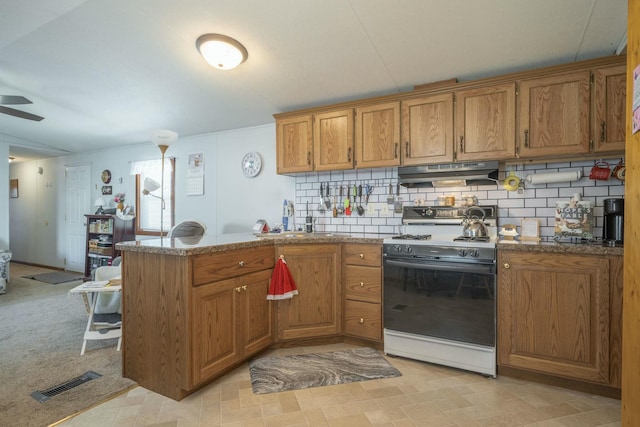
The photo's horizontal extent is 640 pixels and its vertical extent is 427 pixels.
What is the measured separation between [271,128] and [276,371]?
2.59m

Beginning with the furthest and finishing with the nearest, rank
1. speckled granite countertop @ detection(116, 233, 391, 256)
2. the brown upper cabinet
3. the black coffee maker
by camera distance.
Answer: the brown upper cabinet < the black coffee maker < speckled granite countertop @ detection(116, 233, 391, 256)

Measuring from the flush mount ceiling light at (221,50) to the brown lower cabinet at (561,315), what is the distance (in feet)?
7.55

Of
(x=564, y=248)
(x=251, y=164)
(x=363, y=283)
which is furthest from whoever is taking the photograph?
(x=251, y=164)

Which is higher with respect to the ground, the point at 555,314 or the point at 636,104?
the point at 636,104

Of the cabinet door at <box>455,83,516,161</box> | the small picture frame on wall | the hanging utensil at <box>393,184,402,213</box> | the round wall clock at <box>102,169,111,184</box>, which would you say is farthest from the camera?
the small picture frame on wall

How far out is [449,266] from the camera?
2.21 m

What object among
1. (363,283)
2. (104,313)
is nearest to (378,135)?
(363,283)

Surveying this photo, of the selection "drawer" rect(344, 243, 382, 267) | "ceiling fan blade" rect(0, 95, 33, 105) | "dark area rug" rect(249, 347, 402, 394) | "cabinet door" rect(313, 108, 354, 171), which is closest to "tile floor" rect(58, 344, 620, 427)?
"dark area rug" rect(249, 347, 402, 394)

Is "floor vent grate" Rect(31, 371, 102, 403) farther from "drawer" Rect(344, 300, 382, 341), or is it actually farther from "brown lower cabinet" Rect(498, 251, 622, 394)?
"brown lower cabinet" Rect(498, 251, 622, 394)

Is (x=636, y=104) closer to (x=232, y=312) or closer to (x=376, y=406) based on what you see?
(x=376, y=406)

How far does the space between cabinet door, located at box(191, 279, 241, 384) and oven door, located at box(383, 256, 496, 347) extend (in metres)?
1.14

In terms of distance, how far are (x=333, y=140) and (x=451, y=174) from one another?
42.0 inches

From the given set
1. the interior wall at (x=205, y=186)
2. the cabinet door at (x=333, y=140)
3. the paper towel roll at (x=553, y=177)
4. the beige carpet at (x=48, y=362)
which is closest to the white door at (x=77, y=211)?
the interior wall at (x=205, y=186)

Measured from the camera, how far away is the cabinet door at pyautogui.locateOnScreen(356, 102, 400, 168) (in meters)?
2.69
